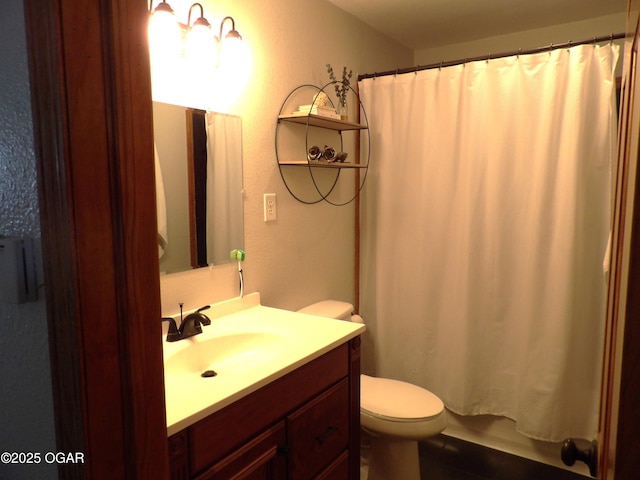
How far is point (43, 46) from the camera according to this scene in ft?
2.05

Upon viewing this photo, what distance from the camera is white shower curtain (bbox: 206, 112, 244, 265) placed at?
1.73 m

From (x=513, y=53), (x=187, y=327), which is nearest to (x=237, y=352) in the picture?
(x=187, y=327)

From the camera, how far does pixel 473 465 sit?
7.52 ft

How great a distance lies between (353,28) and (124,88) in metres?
2.06

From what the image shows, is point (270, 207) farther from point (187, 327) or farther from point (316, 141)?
point (187, 327)

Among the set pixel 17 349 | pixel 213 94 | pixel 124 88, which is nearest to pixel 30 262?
pixel 17 349

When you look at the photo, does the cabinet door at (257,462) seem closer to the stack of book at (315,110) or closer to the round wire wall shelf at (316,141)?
the round wire wall shelf at (316,141)

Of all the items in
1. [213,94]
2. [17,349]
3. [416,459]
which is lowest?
[416,459]

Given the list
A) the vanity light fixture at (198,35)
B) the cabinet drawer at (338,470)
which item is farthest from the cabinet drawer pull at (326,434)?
the vanity light fixture at (198,35)

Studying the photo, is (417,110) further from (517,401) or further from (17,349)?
(17,349)

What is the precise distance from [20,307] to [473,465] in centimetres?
222

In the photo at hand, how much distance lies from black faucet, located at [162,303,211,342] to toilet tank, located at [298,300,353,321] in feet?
2.17

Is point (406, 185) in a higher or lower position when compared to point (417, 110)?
lower

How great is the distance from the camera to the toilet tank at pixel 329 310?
2150mm
